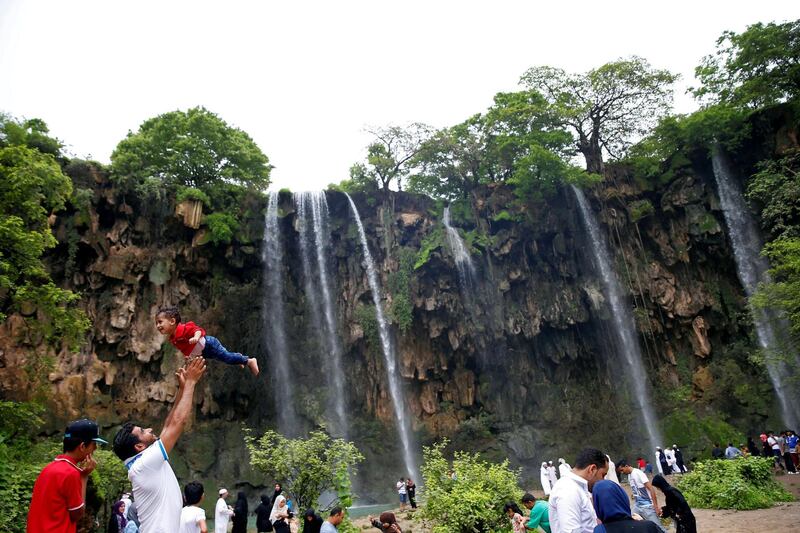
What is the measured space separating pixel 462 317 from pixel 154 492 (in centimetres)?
2295

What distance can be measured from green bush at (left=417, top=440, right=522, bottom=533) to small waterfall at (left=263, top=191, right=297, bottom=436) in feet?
50.0

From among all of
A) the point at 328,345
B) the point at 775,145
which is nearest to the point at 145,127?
the point at 328,345

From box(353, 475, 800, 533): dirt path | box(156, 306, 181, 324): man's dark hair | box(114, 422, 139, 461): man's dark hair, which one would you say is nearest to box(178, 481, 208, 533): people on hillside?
box(114, 422, 139, 461): man's dark hair

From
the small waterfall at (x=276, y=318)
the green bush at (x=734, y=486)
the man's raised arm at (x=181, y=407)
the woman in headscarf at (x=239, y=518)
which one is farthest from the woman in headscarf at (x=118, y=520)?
the small waterfall at (x=276, y=318)

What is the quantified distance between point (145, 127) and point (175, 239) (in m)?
6.03

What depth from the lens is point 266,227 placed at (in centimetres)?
2445

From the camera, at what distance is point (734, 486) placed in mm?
10828

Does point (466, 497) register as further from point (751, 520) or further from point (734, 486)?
point (734, 486)

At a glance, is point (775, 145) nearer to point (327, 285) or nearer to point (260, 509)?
point (327, 285)

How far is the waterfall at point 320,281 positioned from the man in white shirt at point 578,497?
814 inches

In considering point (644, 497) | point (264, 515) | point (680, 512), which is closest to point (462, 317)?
point (264, 515)

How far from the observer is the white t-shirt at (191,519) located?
14.2ft

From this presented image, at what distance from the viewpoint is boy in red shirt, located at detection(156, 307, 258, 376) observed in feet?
10.3

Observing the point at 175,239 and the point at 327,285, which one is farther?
the point at 327,285
